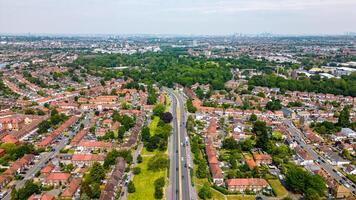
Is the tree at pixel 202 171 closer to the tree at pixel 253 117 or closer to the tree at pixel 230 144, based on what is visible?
the tree at pixel 230 144

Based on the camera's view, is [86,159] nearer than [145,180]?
No

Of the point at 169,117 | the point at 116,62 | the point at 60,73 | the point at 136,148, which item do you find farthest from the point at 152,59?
the point at 136,148

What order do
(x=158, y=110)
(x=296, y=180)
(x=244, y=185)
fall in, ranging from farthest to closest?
(x=158, y=110) < (x=244, y=185) < (x=296, y=180)

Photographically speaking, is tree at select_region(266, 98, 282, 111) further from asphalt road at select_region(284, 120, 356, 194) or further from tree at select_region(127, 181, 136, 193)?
tree at select_region(127, 181, 136, 193)

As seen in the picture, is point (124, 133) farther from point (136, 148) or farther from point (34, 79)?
point (34, 79)

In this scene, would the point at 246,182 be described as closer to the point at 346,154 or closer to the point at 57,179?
the point at 346,154

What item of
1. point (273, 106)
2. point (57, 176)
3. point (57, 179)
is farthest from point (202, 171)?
point (273, 106)

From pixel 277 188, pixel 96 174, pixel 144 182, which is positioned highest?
pixel 96 174

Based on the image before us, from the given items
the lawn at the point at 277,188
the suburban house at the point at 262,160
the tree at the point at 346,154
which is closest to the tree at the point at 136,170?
the lawn at the point at 277,188
